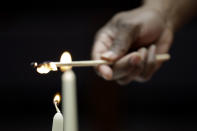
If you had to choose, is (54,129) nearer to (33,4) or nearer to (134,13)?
(134,13)

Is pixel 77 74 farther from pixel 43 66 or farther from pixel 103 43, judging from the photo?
pixel 43 66

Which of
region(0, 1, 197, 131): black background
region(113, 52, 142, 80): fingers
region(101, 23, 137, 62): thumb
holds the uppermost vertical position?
region(0, 1, 197, 131): black background

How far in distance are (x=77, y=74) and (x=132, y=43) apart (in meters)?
1.13

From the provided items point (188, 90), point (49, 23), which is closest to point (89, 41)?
point (49, 23)

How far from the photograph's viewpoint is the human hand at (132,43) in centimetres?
94

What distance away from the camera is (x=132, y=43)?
A: 1.03 m

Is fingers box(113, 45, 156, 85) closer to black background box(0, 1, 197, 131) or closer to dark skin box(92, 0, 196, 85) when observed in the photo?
dark skin box(92, 0, 196, 85)

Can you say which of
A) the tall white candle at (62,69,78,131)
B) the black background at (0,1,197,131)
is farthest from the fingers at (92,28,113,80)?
the black background at (0,1,197,131)

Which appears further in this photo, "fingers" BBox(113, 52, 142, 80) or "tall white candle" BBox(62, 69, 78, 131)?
"fingers" BBox(113, 52, 142, 80)

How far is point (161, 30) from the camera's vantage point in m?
1.10

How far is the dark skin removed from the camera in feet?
3.11

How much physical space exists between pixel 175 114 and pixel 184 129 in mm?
250

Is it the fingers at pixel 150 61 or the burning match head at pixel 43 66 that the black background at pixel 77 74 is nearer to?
the fingers at pixel 150 61

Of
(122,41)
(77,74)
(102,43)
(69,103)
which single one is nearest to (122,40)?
(122,41)
